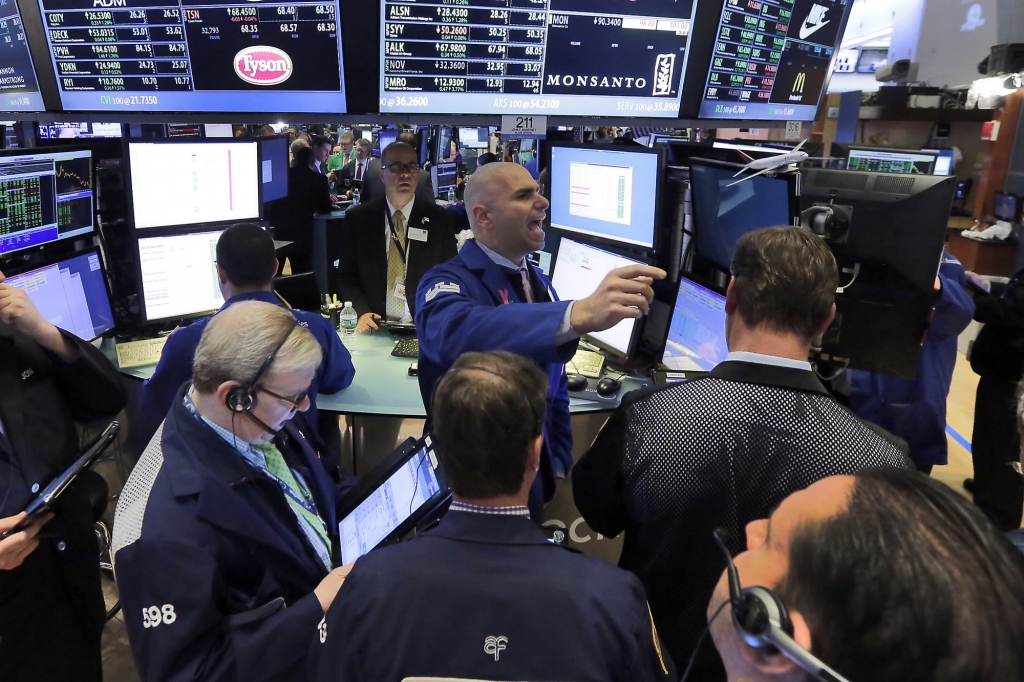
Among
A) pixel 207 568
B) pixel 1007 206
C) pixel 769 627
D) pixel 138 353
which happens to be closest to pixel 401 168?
pixel 138 353

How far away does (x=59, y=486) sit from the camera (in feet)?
5.33

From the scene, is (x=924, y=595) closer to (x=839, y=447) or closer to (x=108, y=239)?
(x=839, y=447)

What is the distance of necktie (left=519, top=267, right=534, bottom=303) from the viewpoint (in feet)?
7.16

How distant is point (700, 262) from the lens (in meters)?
2.48

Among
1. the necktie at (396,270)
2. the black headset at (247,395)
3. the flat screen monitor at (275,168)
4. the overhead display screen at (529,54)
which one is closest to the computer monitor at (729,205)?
the overhead display screen at (529,54)

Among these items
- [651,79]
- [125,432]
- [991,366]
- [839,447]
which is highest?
[651,79]

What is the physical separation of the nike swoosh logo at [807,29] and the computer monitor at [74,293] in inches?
125

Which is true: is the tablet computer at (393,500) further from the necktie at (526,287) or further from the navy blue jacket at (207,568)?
the necktie at (526,287)

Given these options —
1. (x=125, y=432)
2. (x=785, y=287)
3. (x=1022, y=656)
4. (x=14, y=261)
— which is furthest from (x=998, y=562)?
(x=125, y=432)

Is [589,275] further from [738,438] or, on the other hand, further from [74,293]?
[74,293]

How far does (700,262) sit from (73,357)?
6.93 ft

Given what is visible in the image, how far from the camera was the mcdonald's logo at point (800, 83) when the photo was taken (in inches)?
120

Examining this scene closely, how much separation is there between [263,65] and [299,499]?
1652 millimetres

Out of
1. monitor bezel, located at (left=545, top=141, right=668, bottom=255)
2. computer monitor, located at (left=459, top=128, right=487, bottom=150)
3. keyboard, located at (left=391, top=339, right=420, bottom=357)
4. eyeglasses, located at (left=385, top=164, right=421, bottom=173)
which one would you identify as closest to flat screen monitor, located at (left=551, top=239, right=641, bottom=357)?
monitor bezel, located at (left=545, top=141, right=668, bottom=255)
